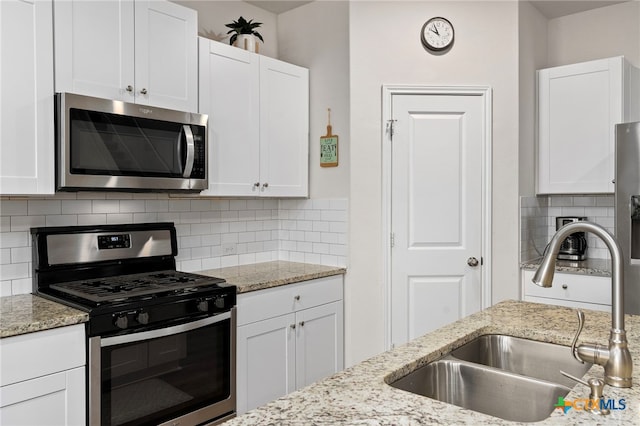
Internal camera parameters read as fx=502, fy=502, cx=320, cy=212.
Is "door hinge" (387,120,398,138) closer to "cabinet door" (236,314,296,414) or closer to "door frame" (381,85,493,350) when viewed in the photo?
"door frame" (381,85,493,350)

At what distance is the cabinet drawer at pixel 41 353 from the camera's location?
5.97 feet

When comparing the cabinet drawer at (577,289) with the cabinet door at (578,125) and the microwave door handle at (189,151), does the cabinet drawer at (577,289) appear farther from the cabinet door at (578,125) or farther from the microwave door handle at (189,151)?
the microwave door handle at (189,151)

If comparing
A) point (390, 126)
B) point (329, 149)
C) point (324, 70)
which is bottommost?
point (329, 149)

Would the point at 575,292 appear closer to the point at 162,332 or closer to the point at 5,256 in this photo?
Answer: the point at 162,332

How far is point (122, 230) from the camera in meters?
2.78

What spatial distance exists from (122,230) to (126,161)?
499 mm

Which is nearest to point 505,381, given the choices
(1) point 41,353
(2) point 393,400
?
(2) point 393,400

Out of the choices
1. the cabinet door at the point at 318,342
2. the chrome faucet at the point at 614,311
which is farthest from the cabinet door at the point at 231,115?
the chrome faucet at the point at 614,311

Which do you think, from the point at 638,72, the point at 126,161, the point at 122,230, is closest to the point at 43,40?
the point at 126,161

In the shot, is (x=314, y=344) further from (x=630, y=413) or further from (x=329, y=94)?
(x=630, y=413)

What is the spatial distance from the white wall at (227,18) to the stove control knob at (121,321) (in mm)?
1986

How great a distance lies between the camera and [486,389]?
1.42 metres

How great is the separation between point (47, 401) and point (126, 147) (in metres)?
1.17

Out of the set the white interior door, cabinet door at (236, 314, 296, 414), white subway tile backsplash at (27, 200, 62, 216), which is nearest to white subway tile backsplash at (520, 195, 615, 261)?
the white interior door
